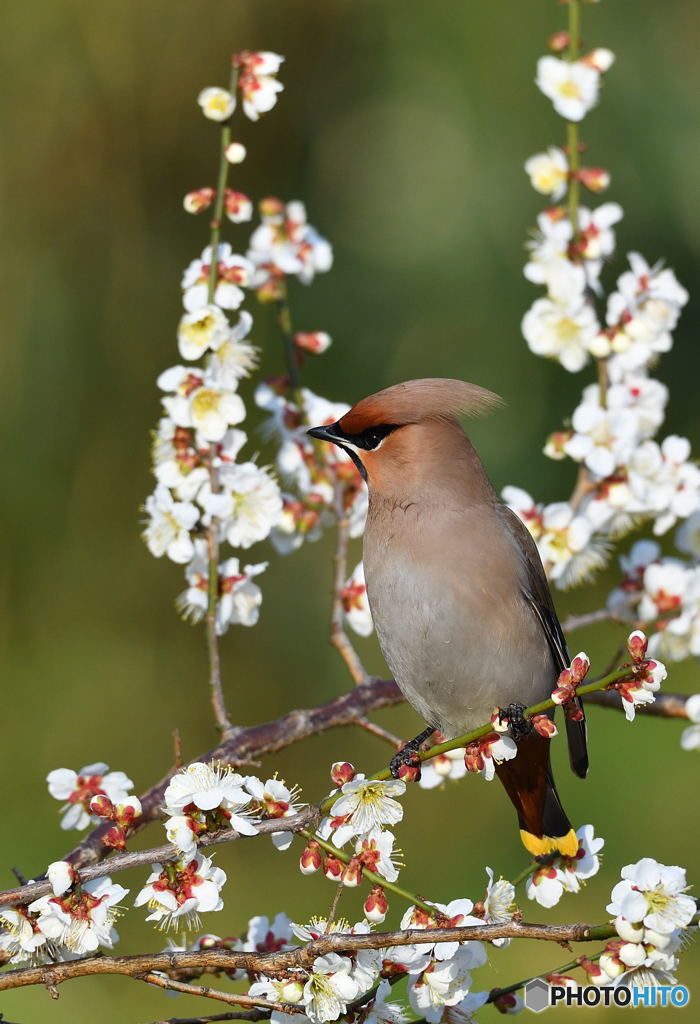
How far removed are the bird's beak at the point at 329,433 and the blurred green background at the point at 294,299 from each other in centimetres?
175

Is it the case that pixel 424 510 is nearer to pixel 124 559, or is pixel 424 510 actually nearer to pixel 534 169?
pixel 534 169

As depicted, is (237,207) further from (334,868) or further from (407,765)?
(334,868)

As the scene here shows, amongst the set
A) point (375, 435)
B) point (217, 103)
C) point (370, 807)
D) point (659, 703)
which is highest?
point (217, 103)

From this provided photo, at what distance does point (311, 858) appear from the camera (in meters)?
1.84

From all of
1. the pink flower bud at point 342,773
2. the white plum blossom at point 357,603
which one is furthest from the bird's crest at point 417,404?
the pink flower bud at point 342,773

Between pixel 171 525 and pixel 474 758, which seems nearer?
pixel 474 758

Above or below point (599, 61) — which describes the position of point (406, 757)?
below

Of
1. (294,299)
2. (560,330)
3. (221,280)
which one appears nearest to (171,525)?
(221,280)

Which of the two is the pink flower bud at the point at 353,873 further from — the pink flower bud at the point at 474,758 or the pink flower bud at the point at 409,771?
the pink flower bud at the point at 409,771

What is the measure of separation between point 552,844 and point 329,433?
2.71 feet

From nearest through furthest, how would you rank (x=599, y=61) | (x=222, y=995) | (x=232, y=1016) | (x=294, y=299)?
(x=222, y=995) → (x=232, y=1016) → (x=599, y=61) → (x=294, y=299)

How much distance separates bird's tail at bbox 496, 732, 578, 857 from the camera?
2518mm

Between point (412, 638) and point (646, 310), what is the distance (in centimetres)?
91

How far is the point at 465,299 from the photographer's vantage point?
4371 mm
